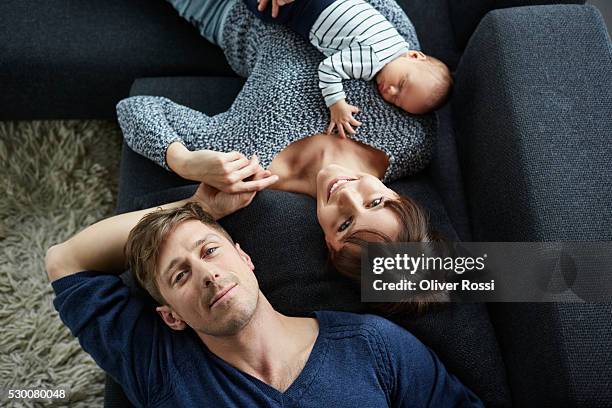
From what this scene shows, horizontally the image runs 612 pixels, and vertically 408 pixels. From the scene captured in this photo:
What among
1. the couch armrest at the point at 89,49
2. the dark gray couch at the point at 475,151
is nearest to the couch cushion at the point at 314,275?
the dark gray couch at the point at 475,151

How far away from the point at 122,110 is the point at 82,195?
1.25 ft

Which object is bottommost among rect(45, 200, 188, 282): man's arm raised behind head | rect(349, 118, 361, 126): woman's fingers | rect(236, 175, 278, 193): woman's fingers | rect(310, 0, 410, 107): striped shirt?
rect(45, 200, 188, 282): man's arm raised behind head

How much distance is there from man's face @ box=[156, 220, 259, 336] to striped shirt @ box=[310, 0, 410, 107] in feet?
1.30

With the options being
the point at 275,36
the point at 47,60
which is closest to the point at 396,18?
the point at 275,36

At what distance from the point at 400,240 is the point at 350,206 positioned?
0.34ft

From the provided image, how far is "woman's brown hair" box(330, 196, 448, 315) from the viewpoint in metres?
1.02

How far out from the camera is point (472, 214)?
1248mm

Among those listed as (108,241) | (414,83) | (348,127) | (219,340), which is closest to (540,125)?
(414,83)

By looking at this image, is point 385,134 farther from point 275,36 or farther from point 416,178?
point 275,36

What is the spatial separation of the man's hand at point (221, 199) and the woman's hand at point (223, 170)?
0.01 metres

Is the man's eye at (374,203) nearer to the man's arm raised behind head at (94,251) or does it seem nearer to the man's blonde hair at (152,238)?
the man's blonde hair at (152,238)

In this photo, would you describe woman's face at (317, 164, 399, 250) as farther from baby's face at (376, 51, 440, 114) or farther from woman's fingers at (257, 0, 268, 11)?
→ woman's fingers at (257, 0, 268, 11)

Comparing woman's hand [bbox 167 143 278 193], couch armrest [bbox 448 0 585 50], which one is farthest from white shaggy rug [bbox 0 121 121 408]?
couch armrest [bbox 448 0 585 50]

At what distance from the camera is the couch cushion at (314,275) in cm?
105
